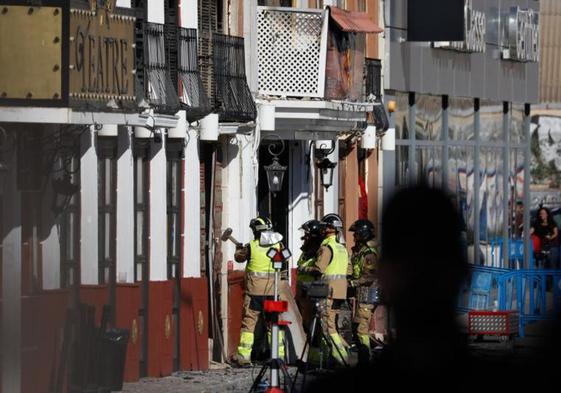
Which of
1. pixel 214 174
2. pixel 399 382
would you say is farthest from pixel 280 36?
pixel 399 382

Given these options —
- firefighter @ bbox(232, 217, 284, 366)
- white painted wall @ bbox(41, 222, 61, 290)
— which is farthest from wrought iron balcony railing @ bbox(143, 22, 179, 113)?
firefighter @ bbox(232, 217, 284, 366)

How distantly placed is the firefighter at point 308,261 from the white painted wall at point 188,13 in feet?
9.26

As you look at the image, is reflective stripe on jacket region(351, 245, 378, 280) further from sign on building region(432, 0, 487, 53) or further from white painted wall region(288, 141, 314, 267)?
sign on building region(432, 0, 487, 53)

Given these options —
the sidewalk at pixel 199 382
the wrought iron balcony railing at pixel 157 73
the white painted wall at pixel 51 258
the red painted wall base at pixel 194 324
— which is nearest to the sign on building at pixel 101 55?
the white painted wall at pixel 51 258

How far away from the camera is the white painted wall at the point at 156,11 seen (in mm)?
21281

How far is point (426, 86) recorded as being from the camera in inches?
1417

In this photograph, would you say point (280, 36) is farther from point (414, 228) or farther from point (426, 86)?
point (414, 228)

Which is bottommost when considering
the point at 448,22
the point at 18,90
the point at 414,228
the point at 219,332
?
the point at 219,332

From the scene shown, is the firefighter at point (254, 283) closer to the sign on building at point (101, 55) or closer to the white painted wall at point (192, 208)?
the white painted wall at point (192, 208)

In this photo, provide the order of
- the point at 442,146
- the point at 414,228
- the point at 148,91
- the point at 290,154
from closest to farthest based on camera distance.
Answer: the point at 414,228
the point at 148,91
the point at 290,154
the point at 442,146

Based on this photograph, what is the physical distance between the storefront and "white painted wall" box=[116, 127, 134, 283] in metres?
12.6

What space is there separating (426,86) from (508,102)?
6.58 meters

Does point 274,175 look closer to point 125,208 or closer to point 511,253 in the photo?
point 125,208

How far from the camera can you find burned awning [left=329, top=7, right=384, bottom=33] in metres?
26.5
